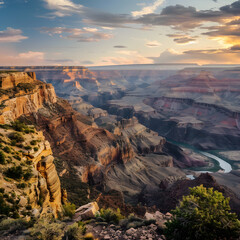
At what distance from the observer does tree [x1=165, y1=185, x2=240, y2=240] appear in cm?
1190

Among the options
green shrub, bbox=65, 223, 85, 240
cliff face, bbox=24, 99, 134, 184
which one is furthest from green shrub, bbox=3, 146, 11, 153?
cliff face, bbox=24, 99, 134, 184

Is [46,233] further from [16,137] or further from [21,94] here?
[21,94]

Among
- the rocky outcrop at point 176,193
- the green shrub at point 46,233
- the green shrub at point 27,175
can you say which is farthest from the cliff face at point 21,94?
the rocky outcrop at point 176,193

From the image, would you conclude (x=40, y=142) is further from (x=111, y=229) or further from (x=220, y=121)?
(x=220, y=121)

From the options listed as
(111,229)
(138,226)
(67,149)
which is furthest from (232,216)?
(67,149)

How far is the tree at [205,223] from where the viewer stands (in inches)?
468

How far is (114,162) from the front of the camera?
70.3 m

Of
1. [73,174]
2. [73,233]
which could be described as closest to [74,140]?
[73,174]

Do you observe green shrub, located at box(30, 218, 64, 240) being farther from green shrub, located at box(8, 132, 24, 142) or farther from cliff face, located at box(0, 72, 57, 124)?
cliff face, located at box(0, 72, 57, 124)

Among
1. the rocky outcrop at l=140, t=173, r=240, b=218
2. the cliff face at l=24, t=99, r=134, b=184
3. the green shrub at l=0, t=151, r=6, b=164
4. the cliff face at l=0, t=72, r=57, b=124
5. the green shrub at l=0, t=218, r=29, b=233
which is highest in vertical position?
the cliff face at l=0, t=72, r=57, b=124

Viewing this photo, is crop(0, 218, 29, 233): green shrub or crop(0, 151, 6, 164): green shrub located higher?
crop(0, 151, 6, 164): green shrub

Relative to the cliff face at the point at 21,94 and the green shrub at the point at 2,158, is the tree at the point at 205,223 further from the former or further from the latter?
the cliff face at the point at 21,94

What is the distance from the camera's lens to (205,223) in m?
12.2

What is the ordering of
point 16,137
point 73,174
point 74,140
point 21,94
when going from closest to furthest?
point 16,137, point 73,174, point 21,94, point 74,140
